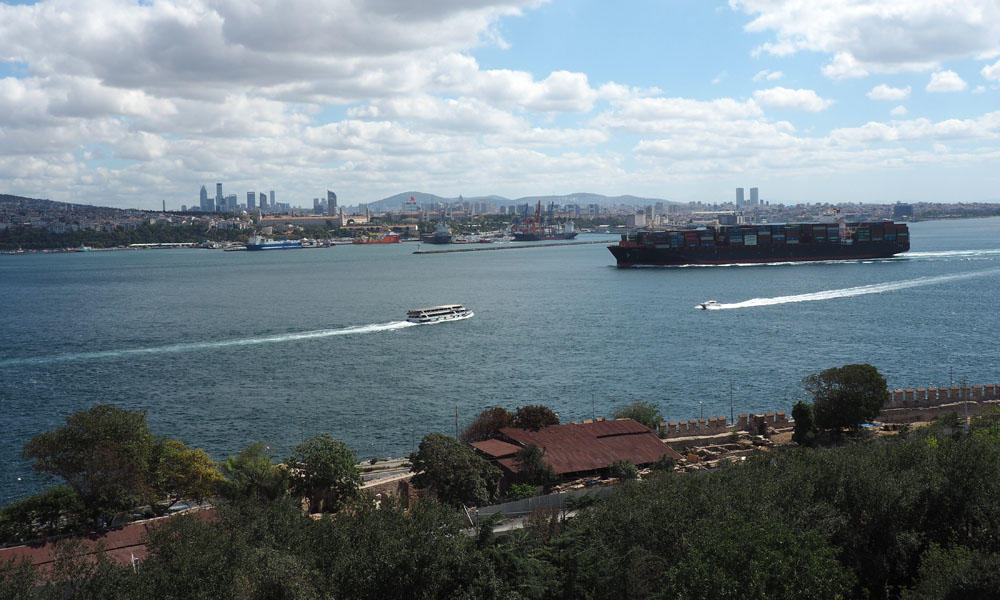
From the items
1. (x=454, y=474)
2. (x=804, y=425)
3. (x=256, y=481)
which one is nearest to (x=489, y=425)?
(x=454, y=474)

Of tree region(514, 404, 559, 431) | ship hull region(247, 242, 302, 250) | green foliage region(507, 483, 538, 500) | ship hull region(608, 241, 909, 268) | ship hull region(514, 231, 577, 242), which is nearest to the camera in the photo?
green foliage region(507, 483, 538, 500)

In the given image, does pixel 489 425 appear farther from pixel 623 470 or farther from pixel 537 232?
pixel 537 232

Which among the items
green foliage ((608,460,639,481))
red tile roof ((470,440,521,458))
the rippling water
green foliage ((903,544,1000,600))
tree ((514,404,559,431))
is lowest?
the rippling water

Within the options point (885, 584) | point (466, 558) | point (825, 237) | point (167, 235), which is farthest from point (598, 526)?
point (167, 235)

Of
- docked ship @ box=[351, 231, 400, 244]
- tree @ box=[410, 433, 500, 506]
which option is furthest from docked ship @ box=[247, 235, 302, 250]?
tree @ box=[410, 433, 500, 506]

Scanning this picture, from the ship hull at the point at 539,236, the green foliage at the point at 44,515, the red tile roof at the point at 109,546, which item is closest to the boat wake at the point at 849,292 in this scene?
the green foliage at the point at 44,515

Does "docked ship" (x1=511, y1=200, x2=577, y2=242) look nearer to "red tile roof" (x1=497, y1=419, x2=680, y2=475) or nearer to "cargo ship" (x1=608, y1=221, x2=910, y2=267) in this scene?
"cargo ship" (x1=608, y1=221, x2=910, y2=267)
